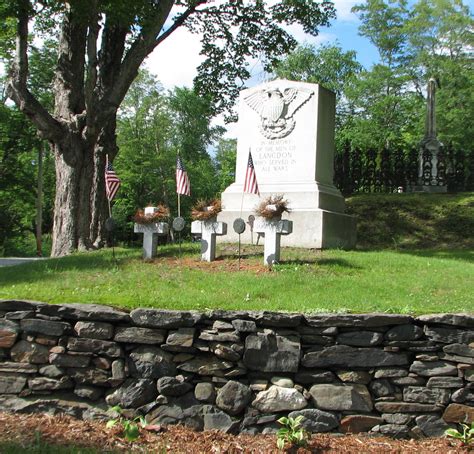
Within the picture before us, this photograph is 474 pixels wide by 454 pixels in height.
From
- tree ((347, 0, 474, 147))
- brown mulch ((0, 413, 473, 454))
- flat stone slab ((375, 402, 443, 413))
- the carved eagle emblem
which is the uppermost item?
tree ((347, 0, 474, 147))

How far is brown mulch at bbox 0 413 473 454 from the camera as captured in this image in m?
4.19

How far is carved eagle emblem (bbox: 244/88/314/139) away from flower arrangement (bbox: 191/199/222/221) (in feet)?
9.46

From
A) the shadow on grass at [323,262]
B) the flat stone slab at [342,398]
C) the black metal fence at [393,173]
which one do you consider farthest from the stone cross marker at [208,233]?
the black metal fence at [393,173]

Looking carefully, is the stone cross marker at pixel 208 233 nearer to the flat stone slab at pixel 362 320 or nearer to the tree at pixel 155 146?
the flat stone slab at pixel 362 320

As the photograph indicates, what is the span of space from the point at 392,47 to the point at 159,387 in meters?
35.2

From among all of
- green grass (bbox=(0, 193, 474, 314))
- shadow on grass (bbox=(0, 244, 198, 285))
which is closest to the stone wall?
green grass (bbox=(0, 193, 474, 314))

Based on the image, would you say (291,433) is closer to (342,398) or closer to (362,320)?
(342,398)

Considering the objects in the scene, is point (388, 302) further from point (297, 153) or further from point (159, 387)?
point (297, 153)

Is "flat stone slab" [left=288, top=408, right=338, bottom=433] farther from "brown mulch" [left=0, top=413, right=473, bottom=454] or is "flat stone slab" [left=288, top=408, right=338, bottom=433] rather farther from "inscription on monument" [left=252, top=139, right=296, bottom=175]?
"inscription on monument" [left=252, top=139, right=296, bottom=175]

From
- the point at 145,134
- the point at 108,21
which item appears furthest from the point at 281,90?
the point at 145,134

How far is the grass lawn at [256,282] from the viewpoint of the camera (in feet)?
18.0

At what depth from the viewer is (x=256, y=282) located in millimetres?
6730

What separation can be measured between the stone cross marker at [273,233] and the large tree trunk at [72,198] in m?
4.88

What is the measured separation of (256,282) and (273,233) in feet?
4.27
